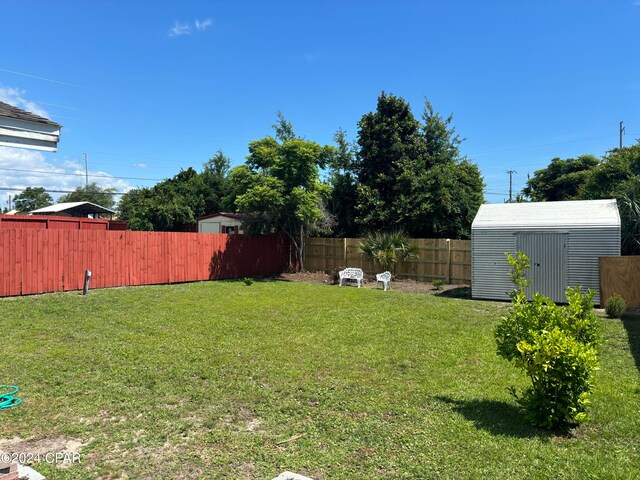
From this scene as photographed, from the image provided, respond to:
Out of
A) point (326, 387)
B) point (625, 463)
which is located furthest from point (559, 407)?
point (326, 387)

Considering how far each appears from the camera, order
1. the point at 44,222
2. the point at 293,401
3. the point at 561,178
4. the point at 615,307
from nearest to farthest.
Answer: the point at 293,401 → the point at 615,307 → the point at 44,222 → the point at 561,178

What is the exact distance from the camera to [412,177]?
63.1 feet

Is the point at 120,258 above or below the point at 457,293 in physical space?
above

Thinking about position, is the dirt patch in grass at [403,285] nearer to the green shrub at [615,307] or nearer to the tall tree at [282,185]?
the tall tree at [282,185]

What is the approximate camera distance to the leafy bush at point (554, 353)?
11.5 feet

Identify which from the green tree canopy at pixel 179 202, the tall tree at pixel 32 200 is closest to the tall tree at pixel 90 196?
the tall tree at pixel 32 200

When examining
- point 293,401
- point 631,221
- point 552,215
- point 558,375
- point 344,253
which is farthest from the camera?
point 344,253

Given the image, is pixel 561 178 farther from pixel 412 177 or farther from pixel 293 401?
pixel 293 401

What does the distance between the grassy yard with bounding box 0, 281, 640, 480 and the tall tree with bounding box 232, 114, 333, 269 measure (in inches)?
337

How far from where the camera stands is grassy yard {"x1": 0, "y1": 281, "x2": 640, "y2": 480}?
3.12 m

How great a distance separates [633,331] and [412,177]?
12302 mm

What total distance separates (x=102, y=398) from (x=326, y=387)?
2328 mm

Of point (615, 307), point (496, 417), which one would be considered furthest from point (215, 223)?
point (496, 417)

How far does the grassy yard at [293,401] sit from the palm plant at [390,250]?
27.4ft
